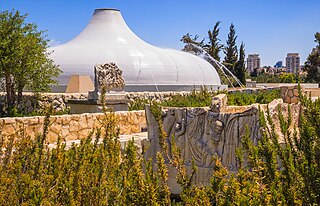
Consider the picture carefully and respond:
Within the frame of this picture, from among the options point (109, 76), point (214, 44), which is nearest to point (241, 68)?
point (214, 44)

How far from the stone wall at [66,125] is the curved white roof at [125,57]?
8.21 metres

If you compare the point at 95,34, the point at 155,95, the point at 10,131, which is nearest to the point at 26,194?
the point at 10,131

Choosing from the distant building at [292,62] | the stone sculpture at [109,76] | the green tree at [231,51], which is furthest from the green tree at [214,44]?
the distant building at [292,62]

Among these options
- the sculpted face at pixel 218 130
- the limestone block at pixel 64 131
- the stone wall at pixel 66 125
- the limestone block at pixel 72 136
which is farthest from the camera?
the limestone block at pixel 72 136

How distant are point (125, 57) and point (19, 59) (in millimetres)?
7095

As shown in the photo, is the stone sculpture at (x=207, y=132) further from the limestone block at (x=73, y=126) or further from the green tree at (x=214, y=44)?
the green tree at (x=214, y=44)

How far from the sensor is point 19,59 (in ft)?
40.6

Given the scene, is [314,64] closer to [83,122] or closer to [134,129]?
[134,129]

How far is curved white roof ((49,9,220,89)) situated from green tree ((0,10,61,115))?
457 centimetres

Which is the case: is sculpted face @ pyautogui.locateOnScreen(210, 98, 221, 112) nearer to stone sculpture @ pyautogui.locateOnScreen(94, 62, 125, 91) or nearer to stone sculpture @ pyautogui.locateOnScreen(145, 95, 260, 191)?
stone sculpture @ pyautogui.locateOnScreen(145, 95, 260, 191)

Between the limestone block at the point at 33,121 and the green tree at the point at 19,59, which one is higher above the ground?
the green tree at the point at 19,59

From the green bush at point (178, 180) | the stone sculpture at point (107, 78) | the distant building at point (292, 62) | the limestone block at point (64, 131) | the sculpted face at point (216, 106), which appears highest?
the distant building at point (292, 62)

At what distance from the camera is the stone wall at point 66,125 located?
316 inches

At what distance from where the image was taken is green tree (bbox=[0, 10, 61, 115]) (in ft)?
39.6
